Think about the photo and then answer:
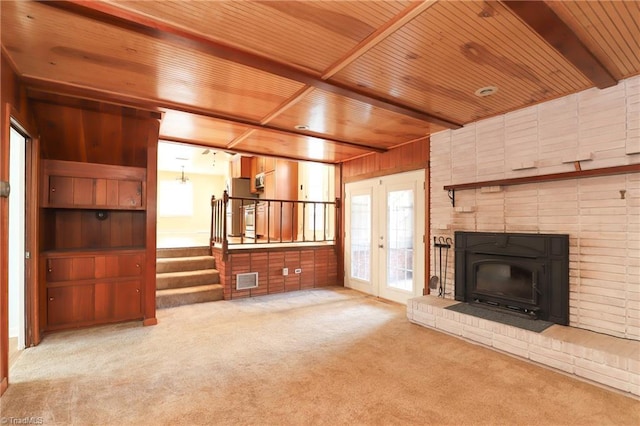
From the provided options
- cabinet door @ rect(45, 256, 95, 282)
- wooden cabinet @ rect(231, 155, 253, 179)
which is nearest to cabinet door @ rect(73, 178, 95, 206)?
cabinet door @ rect(45, 256, 95, 282)

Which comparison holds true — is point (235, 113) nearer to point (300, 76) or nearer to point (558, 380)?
point (300, 76)

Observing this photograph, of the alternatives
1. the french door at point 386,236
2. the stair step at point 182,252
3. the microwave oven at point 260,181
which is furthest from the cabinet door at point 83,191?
the microwave oven at point 260,181

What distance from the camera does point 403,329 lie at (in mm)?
3654

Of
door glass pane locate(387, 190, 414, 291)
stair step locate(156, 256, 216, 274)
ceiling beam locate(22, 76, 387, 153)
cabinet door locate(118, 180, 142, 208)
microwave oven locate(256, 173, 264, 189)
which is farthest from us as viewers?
microwave oven locate(256, 173, 264, 189)

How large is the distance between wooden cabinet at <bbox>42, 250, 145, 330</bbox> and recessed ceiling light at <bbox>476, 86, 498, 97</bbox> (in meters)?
4.05

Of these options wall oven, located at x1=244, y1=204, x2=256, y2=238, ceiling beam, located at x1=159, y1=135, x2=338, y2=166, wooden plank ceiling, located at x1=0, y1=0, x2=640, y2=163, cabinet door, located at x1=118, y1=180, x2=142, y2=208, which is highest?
wooden plank ceiling, located at x1=0, y1=0, x2=640, y2=163

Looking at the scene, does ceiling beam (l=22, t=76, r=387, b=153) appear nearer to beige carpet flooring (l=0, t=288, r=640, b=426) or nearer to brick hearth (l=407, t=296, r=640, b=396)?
beige carpet flooring (l=0, t=288, r=640, b=426)

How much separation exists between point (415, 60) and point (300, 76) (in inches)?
36.2

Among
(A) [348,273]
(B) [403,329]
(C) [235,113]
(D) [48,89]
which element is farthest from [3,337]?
(A) [348,273]

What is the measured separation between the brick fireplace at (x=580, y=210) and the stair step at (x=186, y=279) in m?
3.24

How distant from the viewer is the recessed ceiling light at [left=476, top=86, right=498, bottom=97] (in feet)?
9.59

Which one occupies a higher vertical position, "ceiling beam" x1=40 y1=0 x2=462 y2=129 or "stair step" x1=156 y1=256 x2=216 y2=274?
"ceiling beam" x1=40 y1=0 x2=462 y2=129

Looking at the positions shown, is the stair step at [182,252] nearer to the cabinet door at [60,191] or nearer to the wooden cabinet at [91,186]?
the wooden cabinet at [91,186]

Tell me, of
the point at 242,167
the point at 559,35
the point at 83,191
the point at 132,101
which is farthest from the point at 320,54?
the point at 242,167
